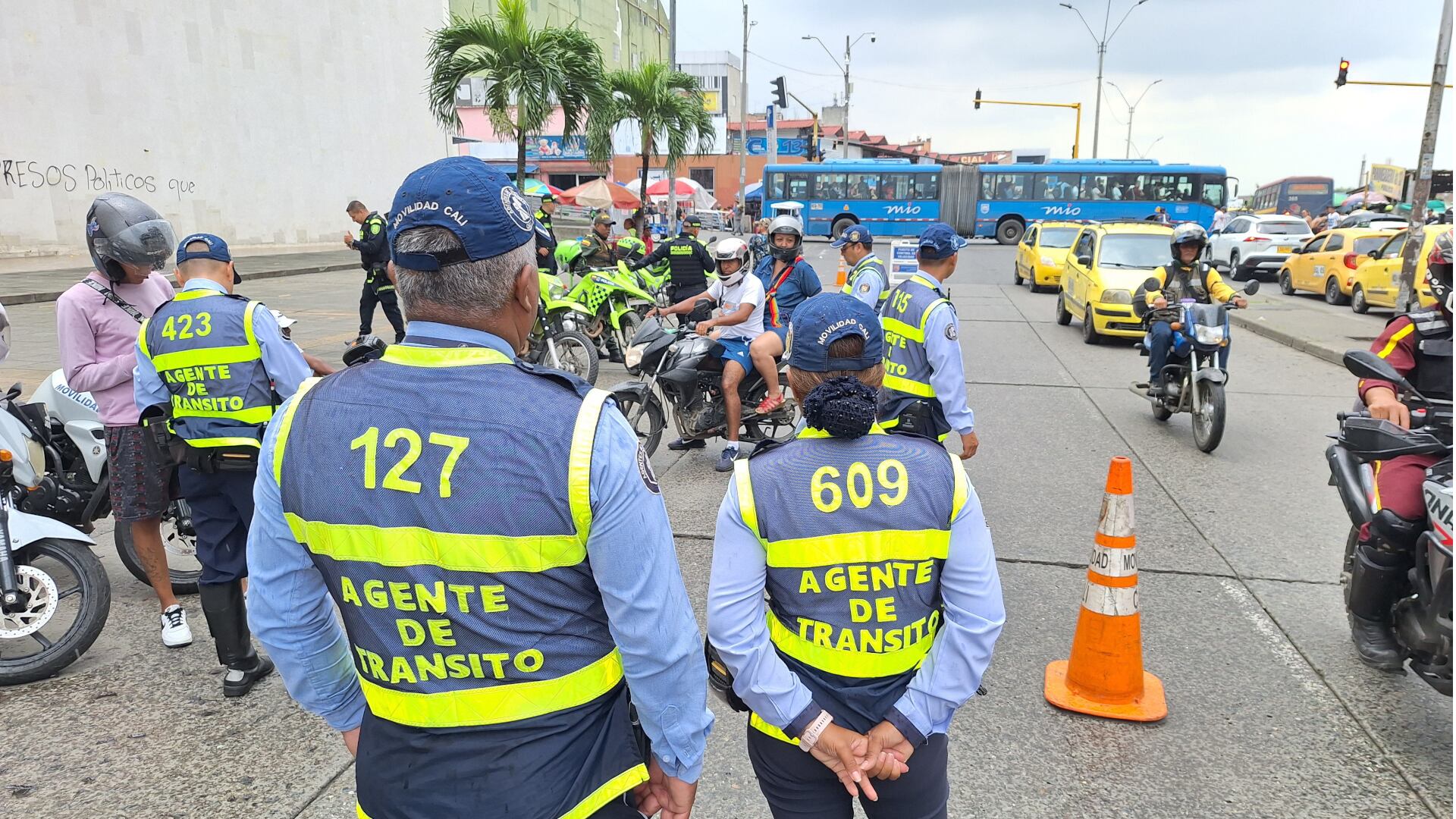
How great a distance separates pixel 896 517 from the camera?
6.14 feet

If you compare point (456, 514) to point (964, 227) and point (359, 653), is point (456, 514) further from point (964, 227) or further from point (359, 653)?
point (964, 227)

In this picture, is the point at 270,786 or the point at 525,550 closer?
the point at 525,550

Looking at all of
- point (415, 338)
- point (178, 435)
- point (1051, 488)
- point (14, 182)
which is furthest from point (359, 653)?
point (14, 182)

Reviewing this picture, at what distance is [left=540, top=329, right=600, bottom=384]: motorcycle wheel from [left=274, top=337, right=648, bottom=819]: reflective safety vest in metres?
7.95

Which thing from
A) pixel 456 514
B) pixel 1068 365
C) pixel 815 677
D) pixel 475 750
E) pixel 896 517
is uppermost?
pixel 456 514

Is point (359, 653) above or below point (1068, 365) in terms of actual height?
above

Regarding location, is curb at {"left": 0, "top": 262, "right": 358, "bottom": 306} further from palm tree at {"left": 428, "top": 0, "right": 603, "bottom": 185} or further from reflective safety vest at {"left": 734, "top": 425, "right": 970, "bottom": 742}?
reflective safety vest at {"left": 734, "top": 425, "right": 970, "bottom": 742}

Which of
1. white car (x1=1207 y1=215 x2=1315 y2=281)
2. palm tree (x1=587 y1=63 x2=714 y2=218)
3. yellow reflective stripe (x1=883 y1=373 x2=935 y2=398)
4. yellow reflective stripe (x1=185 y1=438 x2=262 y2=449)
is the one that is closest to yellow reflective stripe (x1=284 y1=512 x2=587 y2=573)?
yellow reflective stripe (x1=185 y1=438 x2=262 y2=449)

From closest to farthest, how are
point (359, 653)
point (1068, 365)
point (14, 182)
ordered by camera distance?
point (359, 653)
point (1068, 365)
point (14, 182)

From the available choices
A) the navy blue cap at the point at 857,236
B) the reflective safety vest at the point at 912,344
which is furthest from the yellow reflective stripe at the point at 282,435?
the navy blue cap at the point at 857,236

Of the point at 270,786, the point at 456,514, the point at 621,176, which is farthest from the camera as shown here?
the point at 621,176

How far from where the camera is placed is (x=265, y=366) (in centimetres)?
363

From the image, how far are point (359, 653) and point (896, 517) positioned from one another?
1.02 m

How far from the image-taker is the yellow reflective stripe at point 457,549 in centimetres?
140
